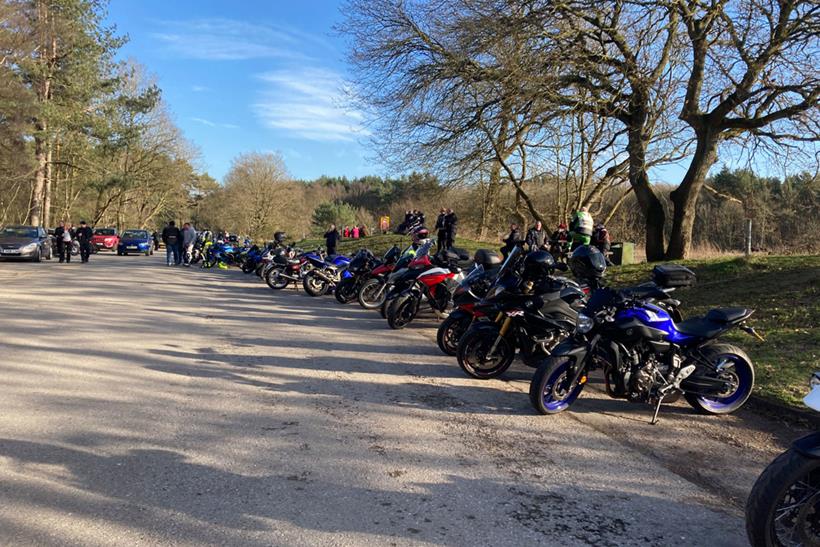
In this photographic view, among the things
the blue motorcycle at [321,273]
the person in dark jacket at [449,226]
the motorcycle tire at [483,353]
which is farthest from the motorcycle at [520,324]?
the person in dark jacket at [449,226]

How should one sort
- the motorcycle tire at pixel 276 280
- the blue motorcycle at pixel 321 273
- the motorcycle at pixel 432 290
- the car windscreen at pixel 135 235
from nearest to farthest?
the motorcycle at pixel 432 290 → the blue motorcycle at pixel 321 273 → the motorcycle tire at pixel 276 280 → the car windscreen at pixel 135 235

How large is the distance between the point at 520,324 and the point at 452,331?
1.53m

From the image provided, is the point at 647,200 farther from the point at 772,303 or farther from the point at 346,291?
the point at 346,291

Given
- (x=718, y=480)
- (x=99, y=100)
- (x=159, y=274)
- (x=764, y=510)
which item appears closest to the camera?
(x=764, y=510)

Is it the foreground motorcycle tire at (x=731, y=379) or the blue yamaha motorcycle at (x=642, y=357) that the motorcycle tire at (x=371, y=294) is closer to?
the blue yamaha motorcycle at (x=642, y=357)

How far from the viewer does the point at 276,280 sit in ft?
54.2

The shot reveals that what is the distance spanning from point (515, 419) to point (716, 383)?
1.89m

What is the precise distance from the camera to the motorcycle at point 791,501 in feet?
9.61

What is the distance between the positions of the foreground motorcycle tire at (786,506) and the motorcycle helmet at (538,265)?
3837 millimetres

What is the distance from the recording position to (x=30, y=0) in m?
29.8

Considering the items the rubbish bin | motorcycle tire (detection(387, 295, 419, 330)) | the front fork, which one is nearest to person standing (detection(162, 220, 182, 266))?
Answer: the rubbish bin

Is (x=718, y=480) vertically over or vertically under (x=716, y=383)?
under

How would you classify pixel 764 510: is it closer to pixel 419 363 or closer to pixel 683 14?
pixel 419 363

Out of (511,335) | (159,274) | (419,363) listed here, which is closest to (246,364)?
(419,363)
